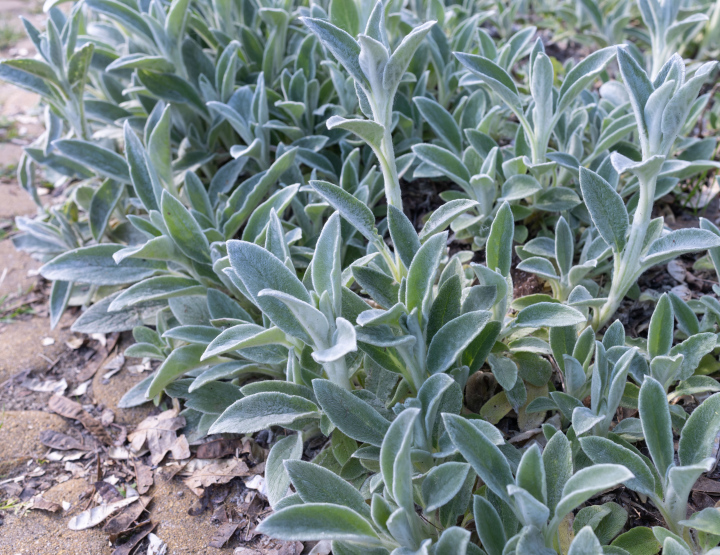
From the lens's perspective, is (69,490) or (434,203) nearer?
(69,490)

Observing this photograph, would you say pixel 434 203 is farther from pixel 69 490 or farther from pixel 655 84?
pixel 69 490

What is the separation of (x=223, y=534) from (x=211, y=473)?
0.23 m

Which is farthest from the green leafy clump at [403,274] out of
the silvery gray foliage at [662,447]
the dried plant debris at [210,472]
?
the dried plant debris at [210,472]

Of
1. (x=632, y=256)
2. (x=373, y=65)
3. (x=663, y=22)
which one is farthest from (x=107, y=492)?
(x=663, y=22)

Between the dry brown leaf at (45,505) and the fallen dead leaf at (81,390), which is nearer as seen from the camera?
the dry brown leaf at (45,505)

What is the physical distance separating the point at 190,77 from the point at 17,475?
1.80 metres

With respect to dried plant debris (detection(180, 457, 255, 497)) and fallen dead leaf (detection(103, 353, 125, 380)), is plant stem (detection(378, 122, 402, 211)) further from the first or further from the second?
fallen dead leaf (detection(103, 353, 125, 380))

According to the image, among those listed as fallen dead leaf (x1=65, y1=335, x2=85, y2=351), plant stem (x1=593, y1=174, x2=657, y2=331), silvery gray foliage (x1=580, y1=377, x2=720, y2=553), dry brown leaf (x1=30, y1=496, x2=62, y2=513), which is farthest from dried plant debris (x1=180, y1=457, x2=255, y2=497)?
plant stem (x1=593, y1=174, x2=657, y2=331)

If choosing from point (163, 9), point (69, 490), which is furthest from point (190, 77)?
point (69, 490)

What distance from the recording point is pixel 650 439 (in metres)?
1.42

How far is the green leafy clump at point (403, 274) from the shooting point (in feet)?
4.55

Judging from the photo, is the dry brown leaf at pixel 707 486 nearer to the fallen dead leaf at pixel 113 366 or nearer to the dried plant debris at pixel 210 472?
the dried plant debris at pixel 210 472

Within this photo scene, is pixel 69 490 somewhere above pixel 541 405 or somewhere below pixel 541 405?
below

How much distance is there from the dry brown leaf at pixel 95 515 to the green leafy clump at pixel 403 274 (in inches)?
12.2
